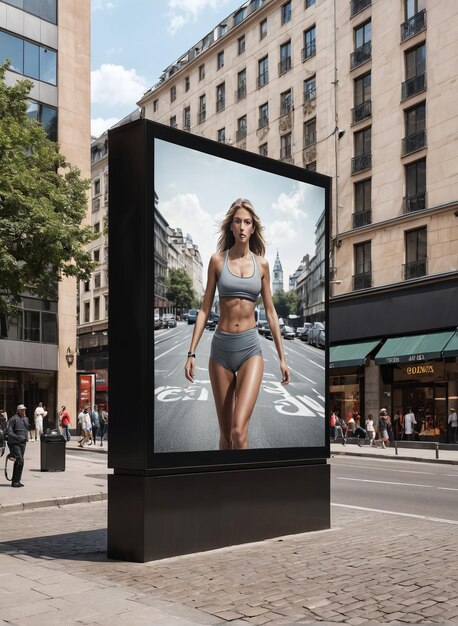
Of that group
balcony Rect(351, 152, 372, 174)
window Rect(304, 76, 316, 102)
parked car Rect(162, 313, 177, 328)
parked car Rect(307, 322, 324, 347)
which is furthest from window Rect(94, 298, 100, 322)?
parked car Rect(162, 313, 177, 328)

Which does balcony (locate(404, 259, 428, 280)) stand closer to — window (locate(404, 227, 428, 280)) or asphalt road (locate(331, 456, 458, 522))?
window (locate(404, 227, 428, 280))

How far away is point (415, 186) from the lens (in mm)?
34438

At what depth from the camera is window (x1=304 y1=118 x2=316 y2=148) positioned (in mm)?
41438

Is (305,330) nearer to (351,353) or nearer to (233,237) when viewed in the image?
(233,237)

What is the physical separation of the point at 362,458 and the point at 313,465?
56.7 feet

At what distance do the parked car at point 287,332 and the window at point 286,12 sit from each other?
1520 inches

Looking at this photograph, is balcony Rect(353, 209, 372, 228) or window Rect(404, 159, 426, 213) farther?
balcony Rect(353, 209, 372, 228)

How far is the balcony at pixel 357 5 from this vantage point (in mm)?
37781

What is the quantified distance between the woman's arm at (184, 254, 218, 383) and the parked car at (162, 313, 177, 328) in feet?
1.34

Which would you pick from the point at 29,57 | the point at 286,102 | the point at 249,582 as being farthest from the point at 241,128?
the point at 249,582

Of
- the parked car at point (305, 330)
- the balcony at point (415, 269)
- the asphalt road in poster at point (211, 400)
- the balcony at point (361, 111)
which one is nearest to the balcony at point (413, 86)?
the balcony at point (361, 111)

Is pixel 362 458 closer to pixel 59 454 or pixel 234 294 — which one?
pixel 59 454

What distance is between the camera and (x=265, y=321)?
9695 millimetres

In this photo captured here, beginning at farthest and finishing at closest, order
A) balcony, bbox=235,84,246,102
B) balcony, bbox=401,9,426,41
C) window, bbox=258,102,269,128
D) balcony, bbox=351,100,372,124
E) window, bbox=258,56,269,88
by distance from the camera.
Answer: balcony, bbox=235,84,246,102
window, bbox=258,56,269,88
window, bbox=258,102,269,128
balcony, bbox=351,100,372,124
balcony, bbox=401,9,426,41
